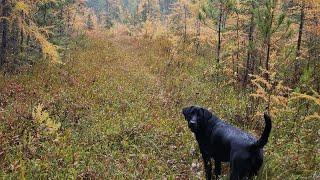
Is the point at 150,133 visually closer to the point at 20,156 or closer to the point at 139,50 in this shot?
the point at 20,156

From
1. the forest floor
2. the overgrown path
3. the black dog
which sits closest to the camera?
the black dog

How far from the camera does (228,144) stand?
676 cm

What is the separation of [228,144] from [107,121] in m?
5.82

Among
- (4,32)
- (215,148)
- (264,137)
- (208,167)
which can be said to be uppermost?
(264,137)

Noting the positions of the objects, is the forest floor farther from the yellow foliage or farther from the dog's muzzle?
the dog's muzzle

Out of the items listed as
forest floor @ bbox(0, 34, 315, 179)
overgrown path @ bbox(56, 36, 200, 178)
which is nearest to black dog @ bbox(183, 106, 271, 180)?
forest floor @ bbox(0, 34, 315, 179)

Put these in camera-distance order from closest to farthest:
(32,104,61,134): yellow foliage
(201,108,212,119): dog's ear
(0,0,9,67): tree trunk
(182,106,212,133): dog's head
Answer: (182,106,212,133): dog's head
(201,108,212,119): dog's ear
(32,104,61,134): yellow foliage
(0,0,9,67): tree trunk

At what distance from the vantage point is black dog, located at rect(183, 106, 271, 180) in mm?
6070

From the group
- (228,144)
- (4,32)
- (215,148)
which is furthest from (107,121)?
(4,32)

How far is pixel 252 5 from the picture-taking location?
17688mm

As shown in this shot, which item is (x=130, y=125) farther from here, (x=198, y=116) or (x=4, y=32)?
(x=4, y=32)

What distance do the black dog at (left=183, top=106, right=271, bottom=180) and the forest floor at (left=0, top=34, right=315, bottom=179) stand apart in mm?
893

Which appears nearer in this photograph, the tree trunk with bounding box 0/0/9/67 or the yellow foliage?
→ the yellow foliage

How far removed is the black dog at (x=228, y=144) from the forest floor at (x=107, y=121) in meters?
0.89
